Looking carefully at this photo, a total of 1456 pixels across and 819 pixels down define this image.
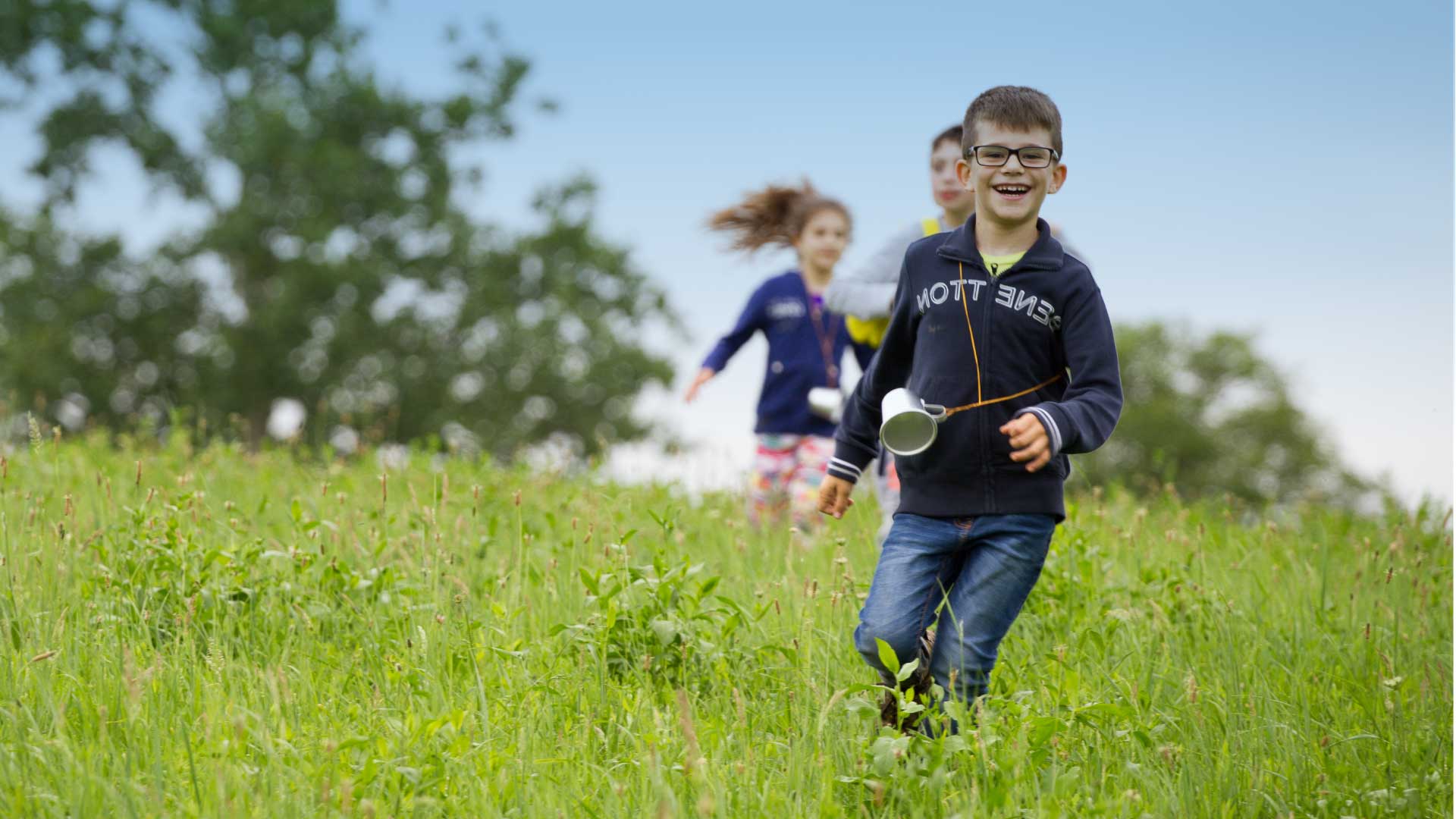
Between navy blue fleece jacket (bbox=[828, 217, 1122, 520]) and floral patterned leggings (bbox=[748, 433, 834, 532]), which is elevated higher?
navy blue fleece jacket (bbox=[828, 217, 1122, 520])

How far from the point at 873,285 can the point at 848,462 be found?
249 centimetres

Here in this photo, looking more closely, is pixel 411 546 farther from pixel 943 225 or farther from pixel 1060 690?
pixel 943 225

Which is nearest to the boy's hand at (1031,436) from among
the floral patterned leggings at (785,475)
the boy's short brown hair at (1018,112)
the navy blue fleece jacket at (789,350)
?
the boy's short brown hair at (1018,112)

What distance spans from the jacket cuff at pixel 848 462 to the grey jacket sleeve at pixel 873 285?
7.58 ft

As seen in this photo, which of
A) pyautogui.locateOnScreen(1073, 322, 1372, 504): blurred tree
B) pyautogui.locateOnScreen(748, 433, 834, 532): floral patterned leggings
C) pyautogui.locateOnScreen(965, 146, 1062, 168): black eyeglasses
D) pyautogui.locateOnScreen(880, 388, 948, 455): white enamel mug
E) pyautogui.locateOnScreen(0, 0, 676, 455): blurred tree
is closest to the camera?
pyautogui.locateOnScreen(880, 388, 948, 455): white enamel mug

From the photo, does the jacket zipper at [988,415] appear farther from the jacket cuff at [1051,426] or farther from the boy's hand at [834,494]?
the boy's hand at [834,494]

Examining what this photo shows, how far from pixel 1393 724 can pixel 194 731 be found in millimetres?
3493

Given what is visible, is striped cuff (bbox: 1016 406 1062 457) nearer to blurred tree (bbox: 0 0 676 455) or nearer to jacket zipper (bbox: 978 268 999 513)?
jacket zipper (bbox: 978 268 999 513)

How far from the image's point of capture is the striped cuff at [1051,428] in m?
3.37

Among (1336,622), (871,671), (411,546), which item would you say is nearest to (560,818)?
(871,671)

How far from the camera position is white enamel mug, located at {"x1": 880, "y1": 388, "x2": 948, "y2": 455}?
143 inches

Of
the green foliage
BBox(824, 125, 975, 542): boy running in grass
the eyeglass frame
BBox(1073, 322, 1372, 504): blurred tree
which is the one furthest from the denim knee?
BBox(1073, 322, 1372, 504): blurred tree

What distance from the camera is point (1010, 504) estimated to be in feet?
12.3

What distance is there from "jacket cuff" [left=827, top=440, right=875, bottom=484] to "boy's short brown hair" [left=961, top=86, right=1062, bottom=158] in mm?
999
